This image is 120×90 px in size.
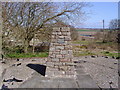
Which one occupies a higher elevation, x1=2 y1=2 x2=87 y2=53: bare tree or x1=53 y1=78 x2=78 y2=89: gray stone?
x1=2 y1=2 x2=87 y2=53: bare tree

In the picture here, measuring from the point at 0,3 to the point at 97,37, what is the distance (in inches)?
571

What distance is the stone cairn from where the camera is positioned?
4.23m

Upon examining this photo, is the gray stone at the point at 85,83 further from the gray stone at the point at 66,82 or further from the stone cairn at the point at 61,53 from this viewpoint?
the stone cairn at the point at 61,53

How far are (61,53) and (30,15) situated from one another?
6394 mm

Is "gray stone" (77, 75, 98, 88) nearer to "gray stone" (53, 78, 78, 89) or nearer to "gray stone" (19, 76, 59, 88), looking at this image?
"gray stone" (53, 78, 78, 89)

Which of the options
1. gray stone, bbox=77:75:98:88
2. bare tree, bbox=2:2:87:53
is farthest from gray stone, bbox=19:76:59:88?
bare tree, bbox=2:2:87:53

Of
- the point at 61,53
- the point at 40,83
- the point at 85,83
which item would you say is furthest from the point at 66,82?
the point at 61,53

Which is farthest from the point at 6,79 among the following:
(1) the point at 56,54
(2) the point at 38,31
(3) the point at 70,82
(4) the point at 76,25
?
(4) the point at 76,25

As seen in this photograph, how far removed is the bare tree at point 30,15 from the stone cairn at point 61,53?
531 centimetres

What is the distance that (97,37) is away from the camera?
19.1 m

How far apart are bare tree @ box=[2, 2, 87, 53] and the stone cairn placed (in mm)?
5308

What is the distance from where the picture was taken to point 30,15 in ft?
32.0

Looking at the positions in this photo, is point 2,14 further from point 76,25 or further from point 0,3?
point 76,25

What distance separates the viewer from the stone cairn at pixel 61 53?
4.23m
